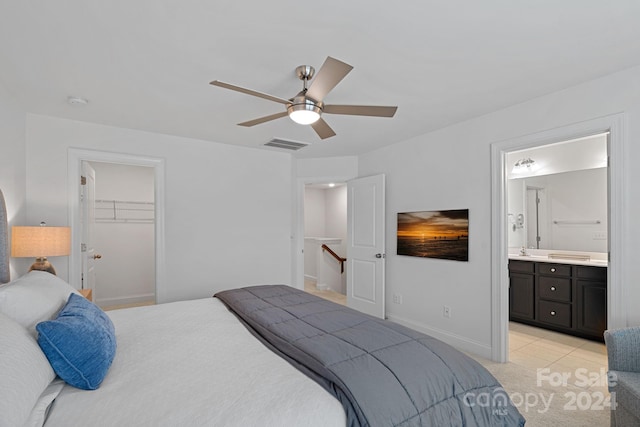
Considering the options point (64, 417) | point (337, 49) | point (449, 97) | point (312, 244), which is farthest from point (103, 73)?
point (312, 244)

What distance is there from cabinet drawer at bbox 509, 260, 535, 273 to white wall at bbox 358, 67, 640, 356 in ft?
4.33

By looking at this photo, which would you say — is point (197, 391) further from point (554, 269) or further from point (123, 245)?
point (123, 245)

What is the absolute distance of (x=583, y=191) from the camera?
4160mm

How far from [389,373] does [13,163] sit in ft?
11.1

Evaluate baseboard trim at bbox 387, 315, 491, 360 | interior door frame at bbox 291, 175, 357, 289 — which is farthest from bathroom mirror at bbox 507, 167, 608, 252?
interior door frame at bbox 291, 175, 357, 289

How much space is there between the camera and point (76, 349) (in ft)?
4.24

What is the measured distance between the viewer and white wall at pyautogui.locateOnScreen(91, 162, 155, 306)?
4.83m

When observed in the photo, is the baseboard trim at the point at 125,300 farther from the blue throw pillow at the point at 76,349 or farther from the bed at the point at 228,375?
the blue throw pillow at the point at 76,349

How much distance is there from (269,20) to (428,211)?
2753 millimetres

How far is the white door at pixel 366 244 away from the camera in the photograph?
430cm

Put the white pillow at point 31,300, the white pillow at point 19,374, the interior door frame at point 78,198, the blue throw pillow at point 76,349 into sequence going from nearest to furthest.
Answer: the white pillow at point 19,374 → the blue throw pillow at point 76,349 → the white pillow at point 31,300 → the interior door frame at point 78,198

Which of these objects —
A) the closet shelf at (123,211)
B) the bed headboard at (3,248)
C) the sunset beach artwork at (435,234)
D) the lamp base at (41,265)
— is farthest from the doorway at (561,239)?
the closet shelf at (123,211)

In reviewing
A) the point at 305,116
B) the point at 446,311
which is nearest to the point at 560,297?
the point at 446,311

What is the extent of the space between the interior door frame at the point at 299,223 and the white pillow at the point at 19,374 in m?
3.62
